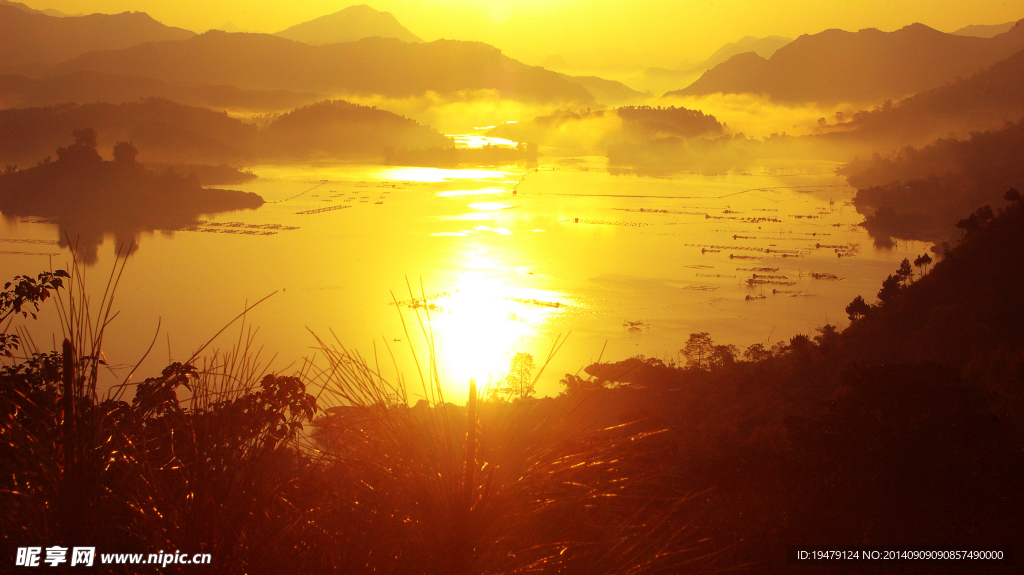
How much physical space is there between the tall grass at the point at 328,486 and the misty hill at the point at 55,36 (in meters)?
72.1

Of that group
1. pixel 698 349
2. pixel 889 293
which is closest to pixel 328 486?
pixel 889 293

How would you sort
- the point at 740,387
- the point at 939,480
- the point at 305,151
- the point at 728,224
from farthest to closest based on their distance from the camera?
the point at 305,151
the point at 728,224
the point at 740,387
the point at 939,480

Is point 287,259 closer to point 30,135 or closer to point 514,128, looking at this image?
point 30,135

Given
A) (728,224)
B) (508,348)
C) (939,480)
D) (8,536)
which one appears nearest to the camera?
(8,536)

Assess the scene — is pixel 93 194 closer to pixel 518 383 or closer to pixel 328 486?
pixel 518 383

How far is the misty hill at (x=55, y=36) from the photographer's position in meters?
62.0

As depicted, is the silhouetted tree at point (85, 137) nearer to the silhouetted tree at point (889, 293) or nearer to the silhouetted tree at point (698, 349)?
the silhouetted tree at point (698, 349)

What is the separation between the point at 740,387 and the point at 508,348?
23.1ft

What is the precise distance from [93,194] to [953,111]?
60.7m

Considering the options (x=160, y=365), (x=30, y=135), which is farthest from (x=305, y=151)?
(x=160, y=365)

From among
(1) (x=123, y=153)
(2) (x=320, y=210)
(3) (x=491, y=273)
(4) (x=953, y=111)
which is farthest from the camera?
(4) (x=953, y=111)

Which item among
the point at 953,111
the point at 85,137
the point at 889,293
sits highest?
the point at 953,111

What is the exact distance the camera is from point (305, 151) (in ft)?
212

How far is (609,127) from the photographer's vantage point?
76.7 metres
